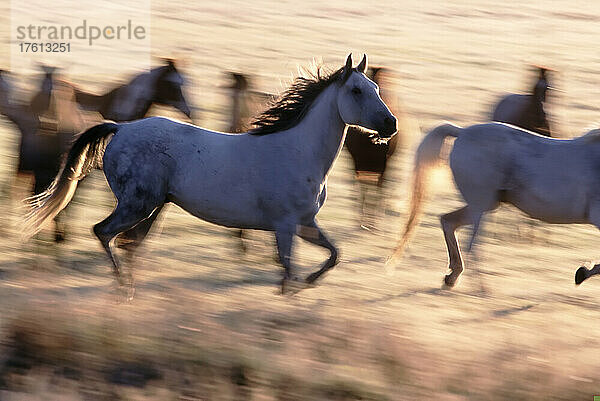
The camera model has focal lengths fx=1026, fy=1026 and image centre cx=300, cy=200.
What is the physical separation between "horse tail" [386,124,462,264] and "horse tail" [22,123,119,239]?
2429mm

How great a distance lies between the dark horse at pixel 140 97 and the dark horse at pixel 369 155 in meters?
1.85

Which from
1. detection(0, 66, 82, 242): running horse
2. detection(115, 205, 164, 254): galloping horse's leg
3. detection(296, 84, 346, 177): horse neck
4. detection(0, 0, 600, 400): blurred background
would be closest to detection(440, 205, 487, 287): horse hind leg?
detection(0, 0, 600, 400): blurred background

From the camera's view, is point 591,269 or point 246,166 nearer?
point 246,166

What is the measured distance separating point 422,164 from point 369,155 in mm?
1891

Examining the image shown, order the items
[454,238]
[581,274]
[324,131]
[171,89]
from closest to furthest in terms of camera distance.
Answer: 1. [324,131]
2. [581,274]
3. [454,238]
4. [171,89]

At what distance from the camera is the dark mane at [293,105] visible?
6.87m

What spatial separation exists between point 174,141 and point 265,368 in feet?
6.44

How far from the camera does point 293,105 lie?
6910mm

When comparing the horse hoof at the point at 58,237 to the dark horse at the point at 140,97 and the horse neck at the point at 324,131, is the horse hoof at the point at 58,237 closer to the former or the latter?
the dark horse at the point at 140,97

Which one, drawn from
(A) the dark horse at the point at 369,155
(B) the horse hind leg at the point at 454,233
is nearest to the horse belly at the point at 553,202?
(B) the horse hind leg at the point at 454,233

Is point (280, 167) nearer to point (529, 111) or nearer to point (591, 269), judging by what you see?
point (591, 269)

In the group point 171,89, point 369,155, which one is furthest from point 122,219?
point 171,89

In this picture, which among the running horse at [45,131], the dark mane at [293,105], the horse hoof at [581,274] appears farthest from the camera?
the running horse at [45,131]

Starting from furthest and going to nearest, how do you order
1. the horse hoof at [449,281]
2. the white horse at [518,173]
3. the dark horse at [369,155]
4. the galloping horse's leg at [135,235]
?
the dark horse at [369,155] → the horse hoof at [449,281] → the white horse at [518,173] → the galloping horse's leg at [135,235]
